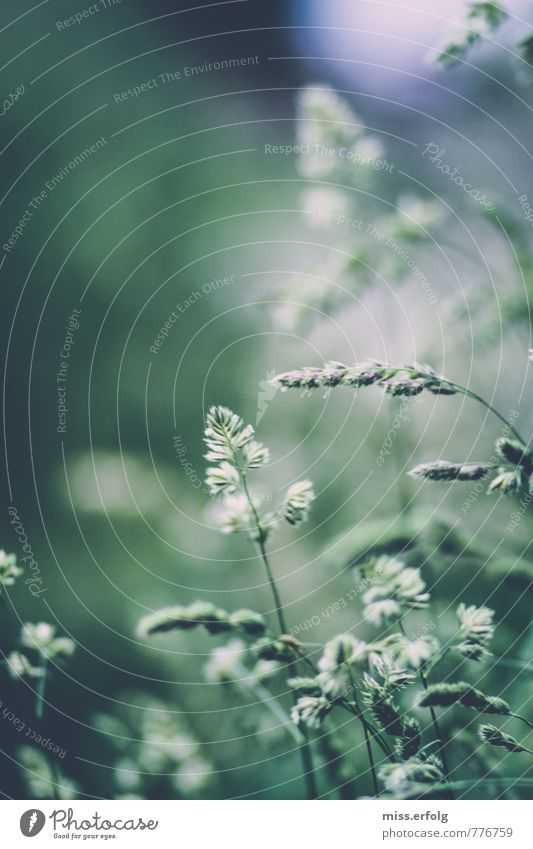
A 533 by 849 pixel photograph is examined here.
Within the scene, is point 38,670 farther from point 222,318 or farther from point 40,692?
point 222,318

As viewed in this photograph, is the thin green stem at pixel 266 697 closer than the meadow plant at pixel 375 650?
No

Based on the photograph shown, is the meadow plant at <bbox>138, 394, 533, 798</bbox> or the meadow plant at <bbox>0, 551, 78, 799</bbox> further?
the meadow plant at <bbox>0, 551, 78, 799</bbox>

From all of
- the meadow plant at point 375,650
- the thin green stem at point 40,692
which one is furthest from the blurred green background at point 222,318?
the meadow plant at point 375,650

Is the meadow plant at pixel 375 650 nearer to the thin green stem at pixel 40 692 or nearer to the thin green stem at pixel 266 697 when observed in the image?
the thin green stem at pixel 266 697
